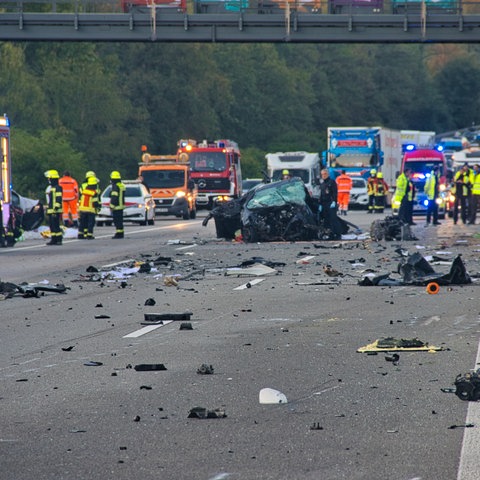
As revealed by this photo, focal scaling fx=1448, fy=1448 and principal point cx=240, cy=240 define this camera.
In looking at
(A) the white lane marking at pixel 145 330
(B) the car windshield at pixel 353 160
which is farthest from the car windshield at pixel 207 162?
(A) the white lane marking at pixel 145 330

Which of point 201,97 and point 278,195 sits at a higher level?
point 201,97

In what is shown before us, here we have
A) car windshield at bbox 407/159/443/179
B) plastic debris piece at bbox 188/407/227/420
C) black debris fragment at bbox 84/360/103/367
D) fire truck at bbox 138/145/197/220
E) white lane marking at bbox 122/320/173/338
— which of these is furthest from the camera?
fire truck at bbox 138/145/197/220

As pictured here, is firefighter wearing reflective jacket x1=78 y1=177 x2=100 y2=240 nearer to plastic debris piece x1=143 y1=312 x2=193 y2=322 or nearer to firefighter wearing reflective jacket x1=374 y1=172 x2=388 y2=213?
plastic debris piece x1=143 y1=312 x2=193 y2=322

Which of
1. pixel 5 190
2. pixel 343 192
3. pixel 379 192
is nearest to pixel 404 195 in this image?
pixel 5 190

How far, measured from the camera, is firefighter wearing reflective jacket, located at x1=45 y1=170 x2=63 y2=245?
31297mm

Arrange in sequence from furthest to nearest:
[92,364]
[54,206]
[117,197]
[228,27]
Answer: [228,27], [117,197], [54,206], [92,364]

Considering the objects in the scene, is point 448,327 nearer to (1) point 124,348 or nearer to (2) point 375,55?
(1) point 124,348

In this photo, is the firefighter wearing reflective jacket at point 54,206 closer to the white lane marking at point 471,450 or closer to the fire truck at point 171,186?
the fire truck at point 171,186

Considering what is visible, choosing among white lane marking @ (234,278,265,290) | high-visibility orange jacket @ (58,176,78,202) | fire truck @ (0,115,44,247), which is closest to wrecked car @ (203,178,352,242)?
fire truck @ (0,115,44,247)

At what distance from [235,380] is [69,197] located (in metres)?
30.9

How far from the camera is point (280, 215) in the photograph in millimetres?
31266

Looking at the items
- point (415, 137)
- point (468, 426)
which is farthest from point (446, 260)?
point (415, 137)

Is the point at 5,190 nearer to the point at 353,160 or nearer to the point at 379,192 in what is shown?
the point at 379,192

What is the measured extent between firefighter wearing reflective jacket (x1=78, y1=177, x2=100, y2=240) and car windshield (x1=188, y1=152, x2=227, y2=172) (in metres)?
25.1
